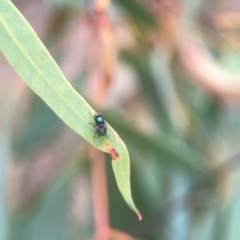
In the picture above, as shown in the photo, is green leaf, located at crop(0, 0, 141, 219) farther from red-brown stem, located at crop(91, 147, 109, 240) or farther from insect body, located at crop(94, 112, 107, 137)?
red-brown stem, located at crop(91, 147, 109, 240)

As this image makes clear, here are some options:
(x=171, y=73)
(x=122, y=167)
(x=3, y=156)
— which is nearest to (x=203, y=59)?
(x=171, y=73)

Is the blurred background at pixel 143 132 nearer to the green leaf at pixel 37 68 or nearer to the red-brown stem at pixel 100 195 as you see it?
the red-brown stem at pixel 100 195

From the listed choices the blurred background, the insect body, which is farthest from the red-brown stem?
the insect body

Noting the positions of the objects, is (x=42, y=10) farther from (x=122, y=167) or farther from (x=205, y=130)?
(x=122, y=167)

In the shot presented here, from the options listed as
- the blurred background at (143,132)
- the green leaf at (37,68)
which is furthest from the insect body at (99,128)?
the blurred background at (143,132)

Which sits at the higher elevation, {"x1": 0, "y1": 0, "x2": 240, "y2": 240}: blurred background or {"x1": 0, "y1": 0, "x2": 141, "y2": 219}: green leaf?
{"x1": 0, "y1": 0, "x2": 240, "y2": 240}: blurred background

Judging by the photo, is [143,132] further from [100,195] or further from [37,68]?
[37,68]
